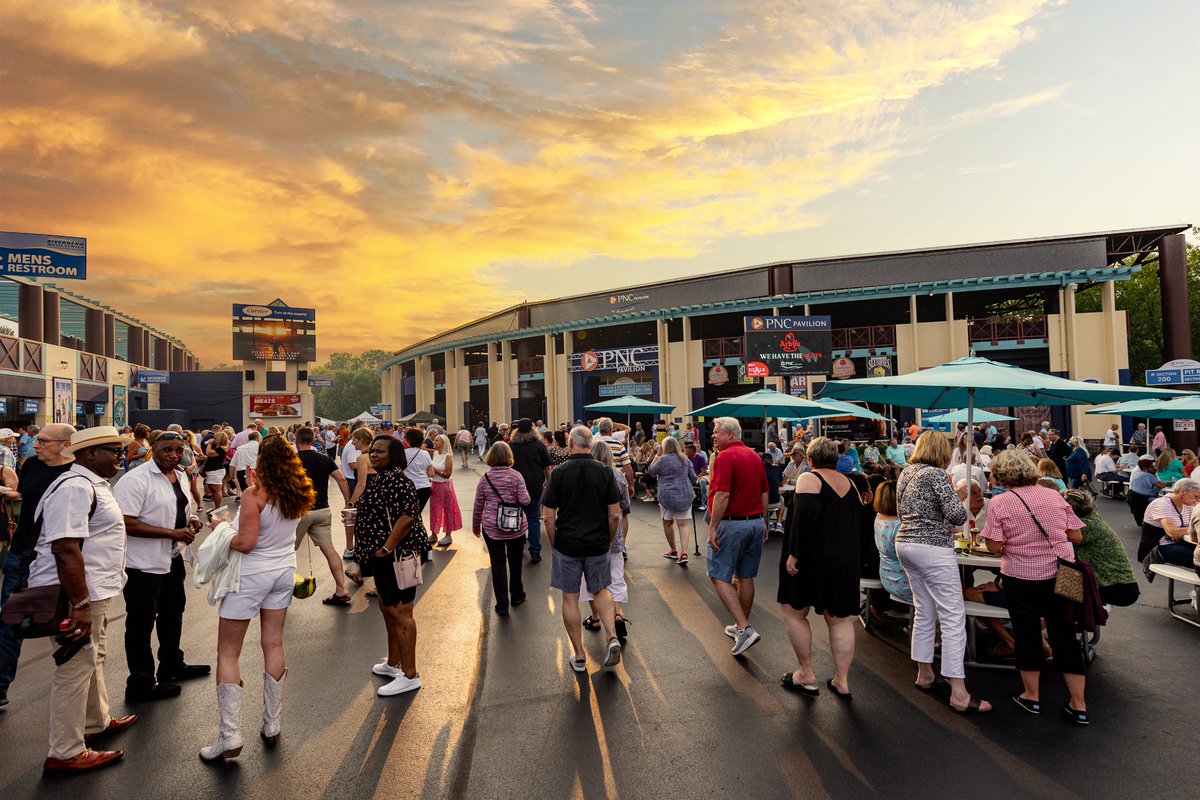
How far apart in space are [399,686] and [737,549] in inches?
117

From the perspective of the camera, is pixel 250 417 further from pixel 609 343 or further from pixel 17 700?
pixel 17 700

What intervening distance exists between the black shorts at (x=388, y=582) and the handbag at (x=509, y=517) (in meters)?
1.93

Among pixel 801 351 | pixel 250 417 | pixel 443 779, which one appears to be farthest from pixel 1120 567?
pixel 250 417

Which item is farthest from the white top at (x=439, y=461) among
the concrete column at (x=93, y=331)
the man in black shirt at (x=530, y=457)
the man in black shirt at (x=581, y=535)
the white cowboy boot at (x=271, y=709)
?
the concrete column at (x=93, y=331)

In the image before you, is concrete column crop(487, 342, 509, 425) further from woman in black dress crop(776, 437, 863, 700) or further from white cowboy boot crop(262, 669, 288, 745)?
white cowboy boot crop(262, 669, 288, 745)

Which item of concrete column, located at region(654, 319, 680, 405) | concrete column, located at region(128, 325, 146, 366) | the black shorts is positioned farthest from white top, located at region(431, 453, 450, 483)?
concrete column, located at region(128, 325, 146, 366)

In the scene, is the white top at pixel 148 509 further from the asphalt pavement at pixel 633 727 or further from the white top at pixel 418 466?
the white top at pixel 418 466

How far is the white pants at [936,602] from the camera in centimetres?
467

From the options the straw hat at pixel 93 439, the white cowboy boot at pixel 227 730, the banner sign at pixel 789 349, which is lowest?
the white cowboy boot at pixel 227 730

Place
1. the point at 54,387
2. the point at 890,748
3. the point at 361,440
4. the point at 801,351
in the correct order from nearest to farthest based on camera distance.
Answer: the point at 890,748 → the point at 361,440 → the point at 801,351 → the point at 54,387

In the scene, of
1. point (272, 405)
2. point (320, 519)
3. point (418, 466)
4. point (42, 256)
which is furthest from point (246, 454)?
point (272, 405)

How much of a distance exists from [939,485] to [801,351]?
16925mm

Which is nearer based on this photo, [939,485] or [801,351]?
[939,485]

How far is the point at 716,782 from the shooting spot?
3.66 meters
